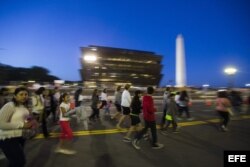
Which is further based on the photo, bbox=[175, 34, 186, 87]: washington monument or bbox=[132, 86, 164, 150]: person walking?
bbox=[175, 34, 186, 87]: washington monument

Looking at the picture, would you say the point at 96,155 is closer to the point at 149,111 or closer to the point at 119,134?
the point at 149,111

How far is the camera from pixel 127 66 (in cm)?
12338

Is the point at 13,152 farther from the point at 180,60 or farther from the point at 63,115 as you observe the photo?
the point at 180,60

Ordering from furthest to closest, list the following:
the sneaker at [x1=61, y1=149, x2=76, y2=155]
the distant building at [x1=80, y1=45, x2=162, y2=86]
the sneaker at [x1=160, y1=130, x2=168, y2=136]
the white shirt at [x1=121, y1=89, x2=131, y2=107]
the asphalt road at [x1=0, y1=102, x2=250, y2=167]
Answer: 1. the distant building at [x1=80, y1=45, x2=162, y2=86]
2. the white shirt at [x1=121, y1=89, x2=131, y2=107]
3. the sneaker at [x1=160, y1=130, x2=168, y2=136]
4. the sneaker at [x1=61, y1=149, x2=76, y2=155]
5. the asphalt road at [x1=0, y1=102, x2=250, y2=167]

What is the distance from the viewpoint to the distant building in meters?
116

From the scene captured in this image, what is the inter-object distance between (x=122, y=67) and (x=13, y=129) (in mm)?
118988

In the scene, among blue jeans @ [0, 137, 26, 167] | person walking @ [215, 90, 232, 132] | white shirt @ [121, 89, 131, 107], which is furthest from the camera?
person walking @ [215, 90, 232, 132]

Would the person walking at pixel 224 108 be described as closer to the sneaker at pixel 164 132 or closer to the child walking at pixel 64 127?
the sneaker at pixel 164 132

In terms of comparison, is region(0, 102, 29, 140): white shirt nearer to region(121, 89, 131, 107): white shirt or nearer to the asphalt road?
the asphalt road

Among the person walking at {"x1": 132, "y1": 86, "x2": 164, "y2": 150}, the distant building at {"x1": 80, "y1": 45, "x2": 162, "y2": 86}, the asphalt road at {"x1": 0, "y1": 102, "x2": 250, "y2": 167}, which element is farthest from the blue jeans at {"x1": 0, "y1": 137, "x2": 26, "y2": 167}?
the distant building at {"x1": 80, "y1": 45, "x2": 162, "y2": 86}

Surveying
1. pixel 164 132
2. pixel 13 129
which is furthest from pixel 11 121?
pixel 164 132

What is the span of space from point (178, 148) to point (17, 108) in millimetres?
4751

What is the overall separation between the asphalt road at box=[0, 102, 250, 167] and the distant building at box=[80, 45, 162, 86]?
10393 centimetres

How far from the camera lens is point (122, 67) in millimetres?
122438
